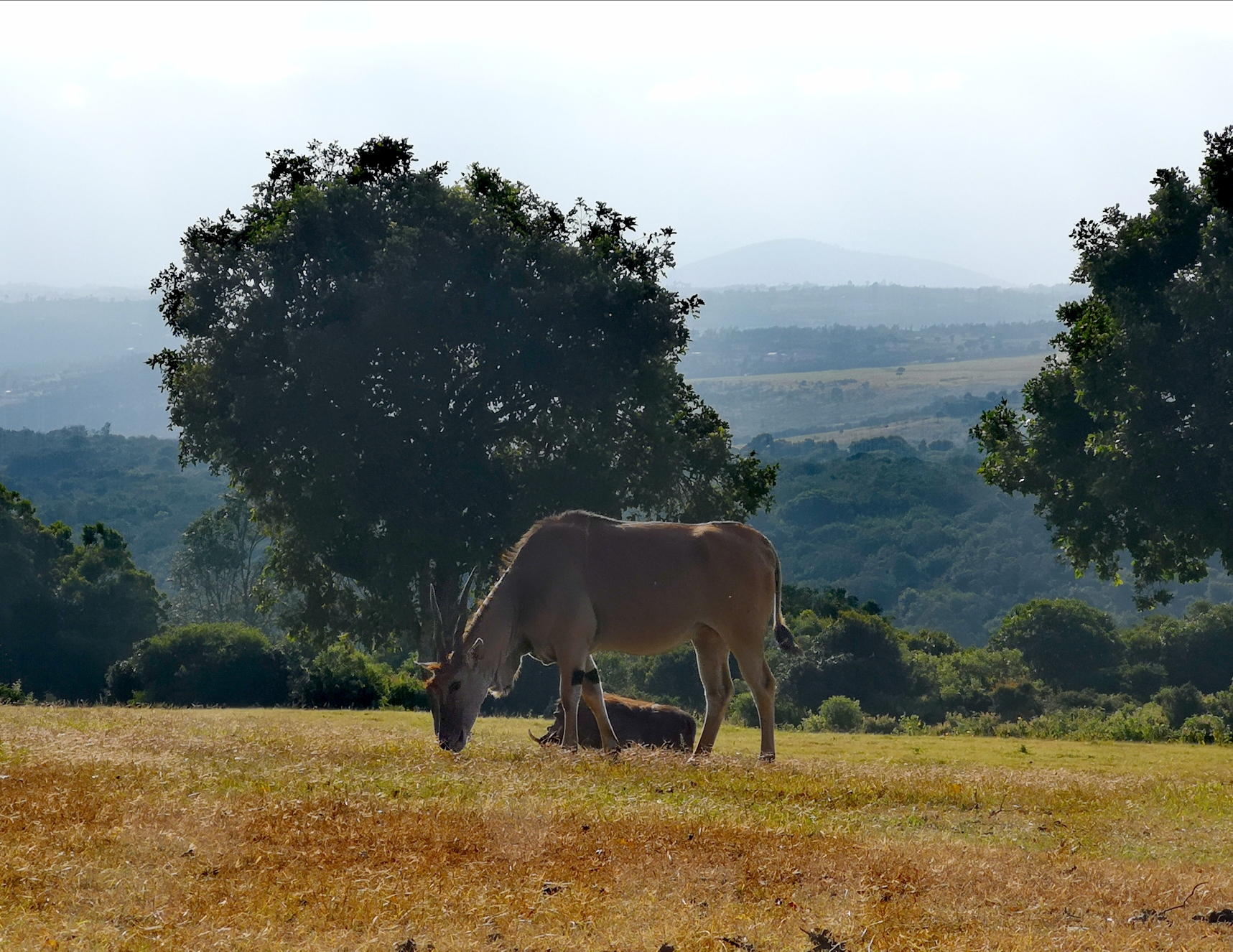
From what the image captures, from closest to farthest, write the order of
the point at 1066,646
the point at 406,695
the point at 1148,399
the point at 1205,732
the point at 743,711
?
1. the point at 1148,399
2. the point at 1205,732
3. the point at 406,695
4. the point at 743,711
5. the point at 1066,646

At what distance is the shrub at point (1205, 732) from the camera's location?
98.4ft

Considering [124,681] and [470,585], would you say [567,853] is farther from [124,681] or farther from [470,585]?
[124,681]

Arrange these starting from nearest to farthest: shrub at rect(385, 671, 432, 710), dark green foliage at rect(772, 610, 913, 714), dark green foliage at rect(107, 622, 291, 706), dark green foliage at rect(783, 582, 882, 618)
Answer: shrub at rect(385, 671, 432, 710)
dark green foliage at rect(107, 622, 291, 706)
dark green foliage at rect(772, 610, 913, 714)
dark green foliage at rect(783, 582, 882, 618)

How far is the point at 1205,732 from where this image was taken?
1287 inches

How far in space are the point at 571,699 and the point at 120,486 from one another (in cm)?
14496

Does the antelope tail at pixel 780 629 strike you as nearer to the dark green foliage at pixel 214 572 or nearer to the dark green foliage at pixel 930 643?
the dark green foliage at pixel 930 643

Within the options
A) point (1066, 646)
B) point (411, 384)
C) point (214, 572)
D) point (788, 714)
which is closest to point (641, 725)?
point (411, 384)

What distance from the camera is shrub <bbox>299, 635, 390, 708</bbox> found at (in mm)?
39875

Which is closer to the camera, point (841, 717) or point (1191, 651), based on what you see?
point (841, 717)

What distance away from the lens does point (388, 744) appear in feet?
59.7

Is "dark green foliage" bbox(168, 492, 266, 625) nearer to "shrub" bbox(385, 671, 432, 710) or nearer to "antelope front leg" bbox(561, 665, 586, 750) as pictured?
"shrub" bbox(385, 671, 432, 710)

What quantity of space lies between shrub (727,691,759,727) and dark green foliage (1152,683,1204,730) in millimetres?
13641

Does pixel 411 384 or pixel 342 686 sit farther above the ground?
pixel 411 384

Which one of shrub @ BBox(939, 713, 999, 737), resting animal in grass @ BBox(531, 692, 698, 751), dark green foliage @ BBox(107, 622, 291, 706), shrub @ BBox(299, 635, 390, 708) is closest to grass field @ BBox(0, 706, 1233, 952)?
resting animal in grass @ BBox(531, 692, 698, 751)
